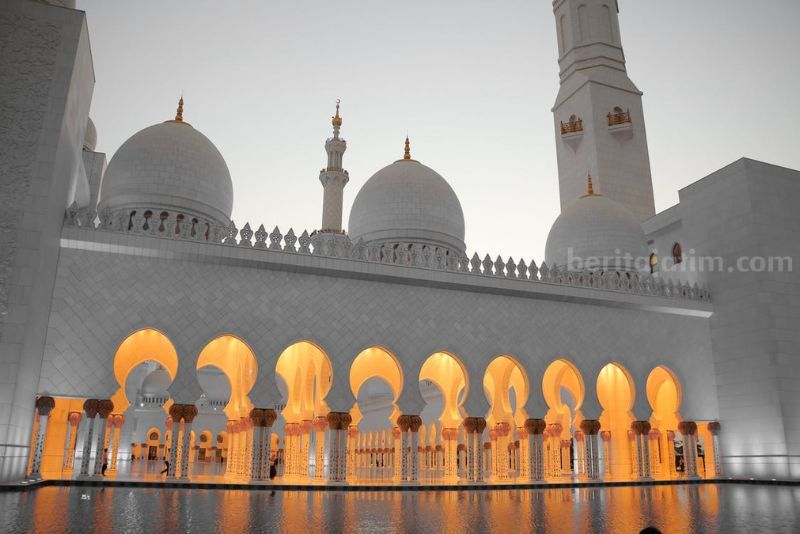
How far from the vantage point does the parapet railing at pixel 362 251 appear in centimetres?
852

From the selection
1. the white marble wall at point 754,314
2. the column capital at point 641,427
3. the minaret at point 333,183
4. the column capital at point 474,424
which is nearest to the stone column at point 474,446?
the column capital at point 474,424

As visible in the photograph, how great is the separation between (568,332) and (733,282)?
333 centimetres

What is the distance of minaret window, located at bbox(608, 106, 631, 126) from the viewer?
17.9 m

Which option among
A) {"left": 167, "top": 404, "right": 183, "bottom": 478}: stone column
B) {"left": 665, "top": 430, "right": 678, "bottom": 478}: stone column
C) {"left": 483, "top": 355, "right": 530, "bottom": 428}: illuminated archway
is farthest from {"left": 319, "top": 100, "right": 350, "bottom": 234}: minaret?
{"left": 167, "top": 404, "right": 183, "bottom": 478}: stone column

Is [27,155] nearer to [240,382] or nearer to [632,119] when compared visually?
[240,382]

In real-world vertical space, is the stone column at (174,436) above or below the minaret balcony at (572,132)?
below

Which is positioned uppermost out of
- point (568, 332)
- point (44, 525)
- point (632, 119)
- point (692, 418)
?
point (632, 119)

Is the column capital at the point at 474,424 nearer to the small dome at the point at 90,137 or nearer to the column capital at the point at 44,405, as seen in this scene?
the column capital at the point at 44,405

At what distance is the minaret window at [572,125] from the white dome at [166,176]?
36.2ft

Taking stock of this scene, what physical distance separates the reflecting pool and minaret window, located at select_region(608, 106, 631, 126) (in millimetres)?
12720

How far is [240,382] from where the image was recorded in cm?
Answer: 1060

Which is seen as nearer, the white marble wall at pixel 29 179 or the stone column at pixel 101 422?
the white marble wall at pixel 29 179

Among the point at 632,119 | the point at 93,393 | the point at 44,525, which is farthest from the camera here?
the point at 632,119

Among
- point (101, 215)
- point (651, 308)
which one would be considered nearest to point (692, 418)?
point (651, 308)
